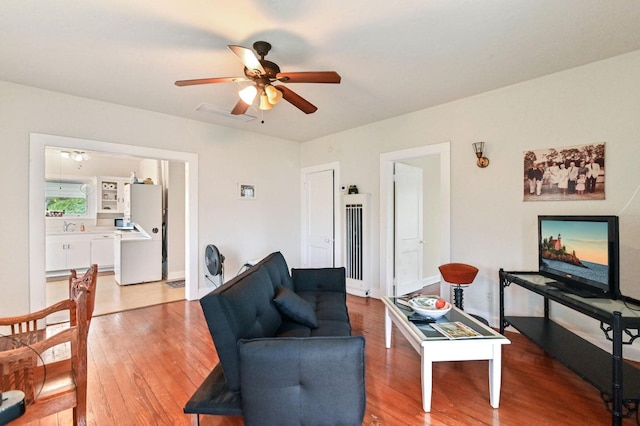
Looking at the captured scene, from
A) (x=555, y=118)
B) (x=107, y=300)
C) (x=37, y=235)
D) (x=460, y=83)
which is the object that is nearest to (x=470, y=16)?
(x=460, y=83)

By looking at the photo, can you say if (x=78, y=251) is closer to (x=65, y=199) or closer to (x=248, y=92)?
(x=65, y=199)

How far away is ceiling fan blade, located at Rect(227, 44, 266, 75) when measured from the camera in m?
1.84

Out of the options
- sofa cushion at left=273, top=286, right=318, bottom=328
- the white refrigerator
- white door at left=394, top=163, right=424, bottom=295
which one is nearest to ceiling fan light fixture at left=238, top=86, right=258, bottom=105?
sofa cushion at left=273, top=286, right=318, bottom=328

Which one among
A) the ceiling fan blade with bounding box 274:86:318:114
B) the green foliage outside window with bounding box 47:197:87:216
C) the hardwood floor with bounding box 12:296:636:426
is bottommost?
the hardwood floor with bounding box 12:296:636:426

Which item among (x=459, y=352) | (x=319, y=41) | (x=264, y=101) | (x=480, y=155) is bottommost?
(x=459, y=352)

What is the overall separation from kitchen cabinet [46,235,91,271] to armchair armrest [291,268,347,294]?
18.6 ft

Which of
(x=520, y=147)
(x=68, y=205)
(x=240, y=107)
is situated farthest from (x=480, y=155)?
(x=68, y=205)

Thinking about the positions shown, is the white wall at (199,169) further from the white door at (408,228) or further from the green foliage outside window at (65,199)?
the green foliage outside window at (65,199)

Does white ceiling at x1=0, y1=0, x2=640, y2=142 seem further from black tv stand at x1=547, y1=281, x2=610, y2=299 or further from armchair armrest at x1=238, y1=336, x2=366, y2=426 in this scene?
armchair armrest at x1=238, y1=336, x2=366, y2=426

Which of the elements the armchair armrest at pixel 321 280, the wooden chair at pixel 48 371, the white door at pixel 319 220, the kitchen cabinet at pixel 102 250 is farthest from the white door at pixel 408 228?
the kitchen cabinet at pixel 102 250

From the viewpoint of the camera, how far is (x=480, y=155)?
329 centimetres

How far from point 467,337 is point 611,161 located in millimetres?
2173

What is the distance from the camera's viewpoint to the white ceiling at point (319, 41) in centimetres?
193

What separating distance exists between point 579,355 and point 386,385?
1.43 metres
